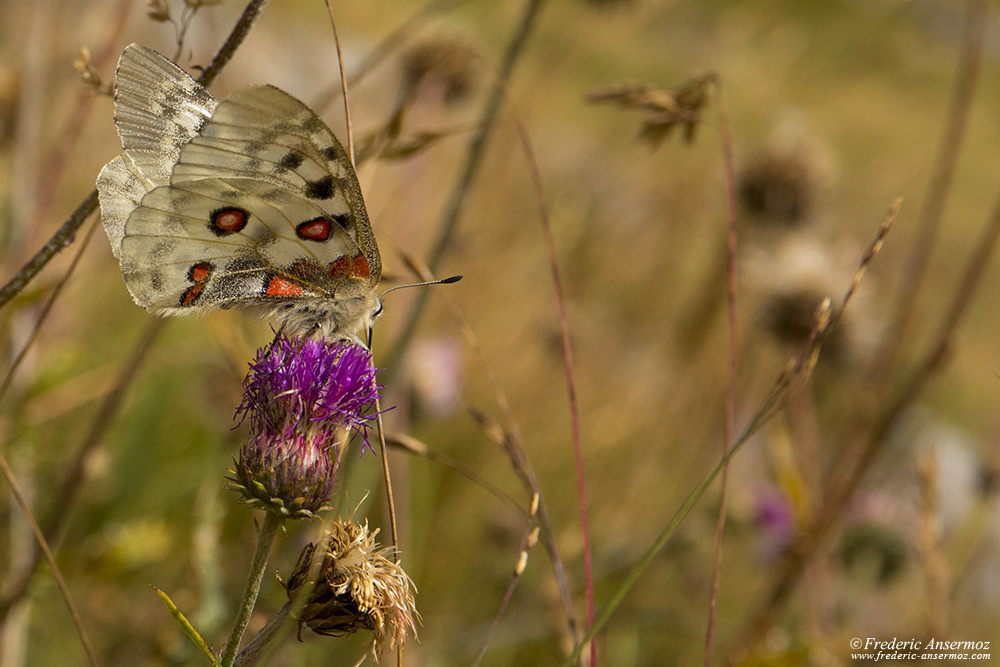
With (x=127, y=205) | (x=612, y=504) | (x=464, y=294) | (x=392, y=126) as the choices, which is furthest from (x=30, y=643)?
(x=464, y=294)

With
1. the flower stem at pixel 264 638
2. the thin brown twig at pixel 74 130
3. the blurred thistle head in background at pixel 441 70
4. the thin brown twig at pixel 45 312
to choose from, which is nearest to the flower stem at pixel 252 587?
the flower stem at pixel 264 638

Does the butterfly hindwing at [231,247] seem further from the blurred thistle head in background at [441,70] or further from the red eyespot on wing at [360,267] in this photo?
the blurred thistle head in background at [441,70]

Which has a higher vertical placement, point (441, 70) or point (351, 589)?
point (441, 70)

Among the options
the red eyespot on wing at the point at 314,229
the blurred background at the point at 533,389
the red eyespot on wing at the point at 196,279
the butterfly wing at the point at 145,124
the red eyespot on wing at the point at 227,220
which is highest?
the butterfly wing at the point at 145,124

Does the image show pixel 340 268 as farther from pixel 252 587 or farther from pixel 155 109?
pixel 252 587

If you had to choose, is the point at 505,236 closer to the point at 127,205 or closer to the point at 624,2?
the point at 624,2

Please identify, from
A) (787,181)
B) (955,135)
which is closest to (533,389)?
(787,181)
